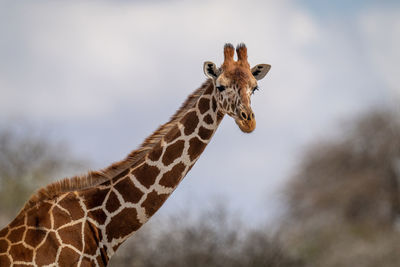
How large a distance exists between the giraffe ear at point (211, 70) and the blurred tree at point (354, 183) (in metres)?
32.0

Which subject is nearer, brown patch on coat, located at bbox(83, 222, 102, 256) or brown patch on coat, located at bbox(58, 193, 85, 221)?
brown patch on coat, located at bbox(83, 222, 102, 256)

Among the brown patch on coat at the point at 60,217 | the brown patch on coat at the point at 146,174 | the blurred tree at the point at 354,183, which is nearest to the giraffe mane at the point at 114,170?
the brown patch on coat at the point at 146,174

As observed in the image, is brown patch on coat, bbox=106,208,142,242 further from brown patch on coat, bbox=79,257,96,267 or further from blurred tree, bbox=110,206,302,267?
blurred tree, bbox=110,206,302,267

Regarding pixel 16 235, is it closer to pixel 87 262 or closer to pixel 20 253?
pixel 20 253

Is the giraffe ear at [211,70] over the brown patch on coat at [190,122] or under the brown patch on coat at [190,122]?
over

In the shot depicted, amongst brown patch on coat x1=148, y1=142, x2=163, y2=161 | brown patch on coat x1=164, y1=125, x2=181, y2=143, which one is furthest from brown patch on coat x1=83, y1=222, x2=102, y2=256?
brown patch on coat x1=164, y1=125, x2=181, y2=143

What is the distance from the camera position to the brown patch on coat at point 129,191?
9953 mm

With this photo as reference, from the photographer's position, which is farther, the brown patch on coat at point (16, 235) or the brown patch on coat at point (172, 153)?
the brown patch on coat at point (172, 153)

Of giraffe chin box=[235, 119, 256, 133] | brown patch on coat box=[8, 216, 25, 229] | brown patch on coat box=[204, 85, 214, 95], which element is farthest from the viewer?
brown patch on coat box=[204, 85, 214, 95]

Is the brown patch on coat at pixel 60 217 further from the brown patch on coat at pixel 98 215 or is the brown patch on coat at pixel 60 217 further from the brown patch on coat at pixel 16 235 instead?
the brown patch on coat at pixel 16 235

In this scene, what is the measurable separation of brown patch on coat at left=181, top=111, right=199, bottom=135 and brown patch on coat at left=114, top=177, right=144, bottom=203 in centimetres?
89

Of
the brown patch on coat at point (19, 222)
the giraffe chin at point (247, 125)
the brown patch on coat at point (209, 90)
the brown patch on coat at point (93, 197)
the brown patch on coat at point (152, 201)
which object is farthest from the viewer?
the brown patch on coat at point (209, 90)

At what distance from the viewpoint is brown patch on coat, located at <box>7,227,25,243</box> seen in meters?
9.63

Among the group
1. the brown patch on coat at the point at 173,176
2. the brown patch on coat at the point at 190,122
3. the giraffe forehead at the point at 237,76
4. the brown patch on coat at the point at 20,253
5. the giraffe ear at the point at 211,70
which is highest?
the giraffe ear at the point at 211,70
